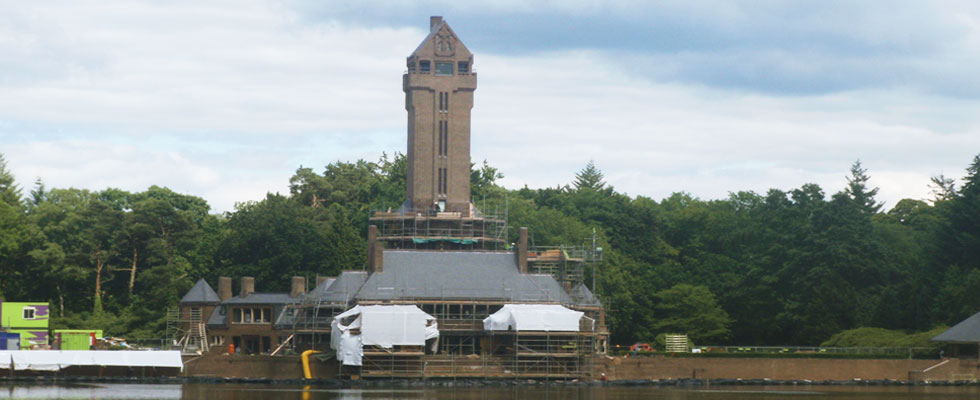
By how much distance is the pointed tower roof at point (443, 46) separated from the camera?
339 feet

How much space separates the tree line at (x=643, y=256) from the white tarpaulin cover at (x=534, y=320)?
14501 millimetres

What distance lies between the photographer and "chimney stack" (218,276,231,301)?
309 ft

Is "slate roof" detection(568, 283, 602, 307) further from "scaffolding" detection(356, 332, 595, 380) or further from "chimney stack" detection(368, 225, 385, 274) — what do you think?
"chimney stack" detection(368, 225, 385, 274)

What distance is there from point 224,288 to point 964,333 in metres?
45.8

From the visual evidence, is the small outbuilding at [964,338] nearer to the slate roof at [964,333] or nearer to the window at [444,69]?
the slate roof at [964,333]

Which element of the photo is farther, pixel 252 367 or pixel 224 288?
pixel 224 288

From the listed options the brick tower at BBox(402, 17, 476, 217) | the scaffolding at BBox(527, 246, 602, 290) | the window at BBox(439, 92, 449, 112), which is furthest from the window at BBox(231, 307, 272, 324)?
the window at BBox(439, 92, 449, 112)

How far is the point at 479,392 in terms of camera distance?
7212 centimetres

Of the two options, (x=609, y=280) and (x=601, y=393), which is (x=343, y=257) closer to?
(x=609, y=280)

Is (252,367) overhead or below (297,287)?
below

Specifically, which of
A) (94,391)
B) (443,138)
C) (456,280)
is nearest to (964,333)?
(456,280)

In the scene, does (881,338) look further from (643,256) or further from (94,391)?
(94,391)

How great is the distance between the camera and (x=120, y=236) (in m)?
106

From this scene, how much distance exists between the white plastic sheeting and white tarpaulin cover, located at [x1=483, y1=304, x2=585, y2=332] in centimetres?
426
